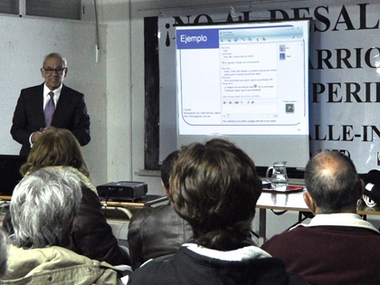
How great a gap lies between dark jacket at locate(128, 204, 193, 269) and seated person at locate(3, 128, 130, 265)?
0.42 feet

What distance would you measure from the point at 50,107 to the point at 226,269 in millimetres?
3944

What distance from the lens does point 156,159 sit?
5992 millimetres

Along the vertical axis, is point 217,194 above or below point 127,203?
above

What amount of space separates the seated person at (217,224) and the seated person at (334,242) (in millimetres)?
527

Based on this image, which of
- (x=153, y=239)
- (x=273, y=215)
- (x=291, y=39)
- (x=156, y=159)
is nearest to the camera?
(x=153, y=239)

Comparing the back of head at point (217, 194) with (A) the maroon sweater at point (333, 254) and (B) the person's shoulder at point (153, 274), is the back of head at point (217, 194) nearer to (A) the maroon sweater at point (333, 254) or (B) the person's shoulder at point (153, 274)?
(B) the person's shoulder at point (153, 274)

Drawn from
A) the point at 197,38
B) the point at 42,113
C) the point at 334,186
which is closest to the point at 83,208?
the point at 334,186

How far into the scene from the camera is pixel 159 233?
104 inches

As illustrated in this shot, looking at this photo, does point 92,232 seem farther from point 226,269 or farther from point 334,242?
point 226,269

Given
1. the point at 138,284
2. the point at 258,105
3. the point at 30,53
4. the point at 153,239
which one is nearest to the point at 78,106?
the point at 30,53

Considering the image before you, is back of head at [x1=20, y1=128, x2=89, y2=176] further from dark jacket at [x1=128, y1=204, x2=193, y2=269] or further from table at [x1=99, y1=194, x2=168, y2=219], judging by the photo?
table at [x1=99, y1=194, x2=168, y2=219]

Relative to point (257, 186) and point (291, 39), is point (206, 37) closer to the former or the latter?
point (291, 39)

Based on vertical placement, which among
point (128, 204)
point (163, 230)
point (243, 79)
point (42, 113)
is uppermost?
point (243, 79)

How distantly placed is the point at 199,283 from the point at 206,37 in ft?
13.5
